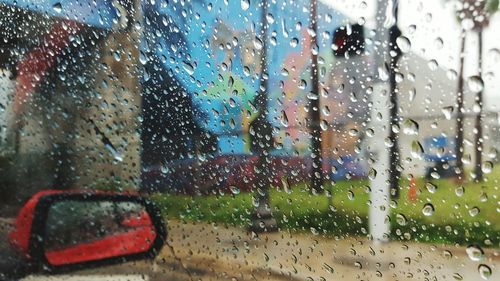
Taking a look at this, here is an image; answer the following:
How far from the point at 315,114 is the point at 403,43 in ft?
0.84

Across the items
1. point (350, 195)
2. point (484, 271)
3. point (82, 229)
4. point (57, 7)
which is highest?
point (57, 7)

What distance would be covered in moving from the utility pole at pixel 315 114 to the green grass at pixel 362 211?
0.13ft

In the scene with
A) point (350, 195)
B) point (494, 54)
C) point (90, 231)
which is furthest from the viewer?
point (90, 231)

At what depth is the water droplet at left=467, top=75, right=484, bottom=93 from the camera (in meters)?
0.87

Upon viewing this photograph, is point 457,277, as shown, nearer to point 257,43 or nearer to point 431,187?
point 431,187

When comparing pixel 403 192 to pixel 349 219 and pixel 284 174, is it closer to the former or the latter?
pixel 349 219

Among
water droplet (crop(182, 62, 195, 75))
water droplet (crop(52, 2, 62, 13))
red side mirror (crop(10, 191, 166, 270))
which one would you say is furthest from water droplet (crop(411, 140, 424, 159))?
water droplet (crop(52, 2, 62, 13))

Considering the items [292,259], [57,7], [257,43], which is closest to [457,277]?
[292,259]

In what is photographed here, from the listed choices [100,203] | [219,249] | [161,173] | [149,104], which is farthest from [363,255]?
[100,203]

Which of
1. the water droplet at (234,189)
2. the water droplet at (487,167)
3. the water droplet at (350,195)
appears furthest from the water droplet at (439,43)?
the water droplet at (234,189)

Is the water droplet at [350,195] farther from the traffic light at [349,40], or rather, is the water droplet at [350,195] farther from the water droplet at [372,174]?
the traffic light at [349,40]

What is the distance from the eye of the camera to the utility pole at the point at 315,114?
3.72 ft

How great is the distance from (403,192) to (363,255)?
16cm

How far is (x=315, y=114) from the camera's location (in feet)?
3.78
